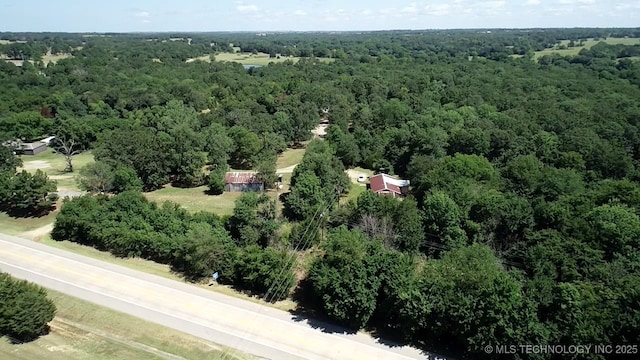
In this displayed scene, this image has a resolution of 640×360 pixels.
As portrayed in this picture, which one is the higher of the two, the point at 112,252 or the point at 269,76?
the point at 269,76

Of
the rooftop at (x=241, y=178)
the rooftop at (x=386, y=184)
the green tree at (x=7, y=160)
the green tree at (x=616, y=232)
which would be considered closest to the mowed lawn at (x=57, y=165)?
the green tree at (x=7, y=160)

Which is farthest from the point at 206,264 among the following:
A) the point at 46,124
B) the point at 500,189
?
the point at 46,124

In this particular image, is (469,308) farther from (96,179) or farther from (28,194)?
(28,194)

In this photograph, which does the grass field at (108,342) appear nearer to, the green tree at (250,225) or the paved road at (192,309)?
the paved road at (192,309)

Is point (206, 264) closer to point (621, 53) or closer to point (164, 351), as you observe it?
point (164, 351)

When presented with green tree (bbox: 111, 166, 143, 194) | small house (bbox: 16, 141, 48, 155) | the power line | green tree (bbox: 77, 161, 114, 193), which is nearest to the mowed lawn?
small house (bbox: 16, 141, 48, 155)

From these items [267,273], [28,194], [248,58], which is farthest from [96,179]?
[248,58]
